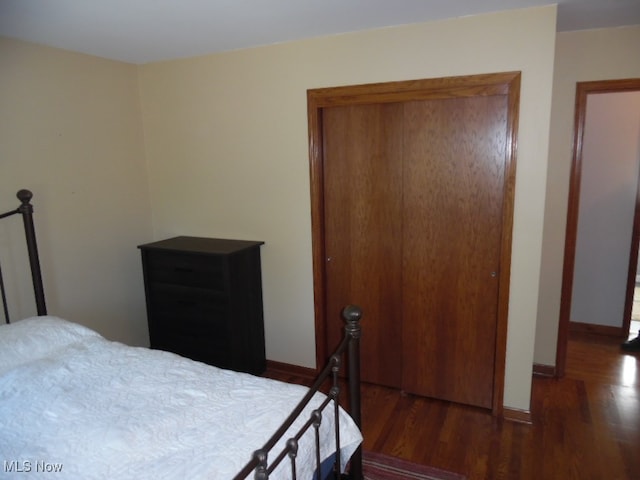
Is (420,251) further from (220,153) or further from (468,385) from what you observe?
(220,153)

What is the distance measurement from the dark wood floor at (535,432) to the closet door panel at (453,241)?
0.22 metres

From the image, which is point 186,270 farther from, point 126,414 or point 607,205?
point 607,205

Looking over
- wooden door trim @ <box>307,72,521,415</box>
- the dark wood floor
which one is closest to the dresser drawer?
wooden door trim @ <box>307,72,521,415</box>

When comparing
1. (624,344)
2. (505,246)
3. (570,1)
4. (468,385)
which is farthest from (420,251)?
(624,344)

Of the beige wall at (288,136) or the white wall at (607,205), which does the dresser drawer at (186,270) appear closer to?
the beige wall at (288,136)

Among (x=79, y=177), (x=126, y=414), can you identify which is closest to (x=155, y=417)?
(x=126, y=414)

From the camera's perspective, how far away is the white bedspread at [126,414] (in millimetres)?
1251

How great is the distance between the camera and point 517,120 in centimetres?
224

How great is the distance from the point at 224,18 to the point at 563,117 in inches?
85.7

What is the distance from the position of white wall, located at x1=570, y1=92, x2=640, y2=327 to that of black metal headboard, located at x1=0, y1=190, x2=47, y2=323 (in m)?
4.05

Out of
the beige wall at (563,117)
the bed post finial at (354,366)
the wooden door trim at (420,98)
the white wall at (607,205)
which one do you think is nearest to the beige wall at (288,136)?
the wooden door trim at (420,98)

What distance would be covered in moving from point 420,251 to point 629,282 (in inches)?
89.5

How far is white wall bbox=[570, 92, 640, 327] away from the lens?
3572mm

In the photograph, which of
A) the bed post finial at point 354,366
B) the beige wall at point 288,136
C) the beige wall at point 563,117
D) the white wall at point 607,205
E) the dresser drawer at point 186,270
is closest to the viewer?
the bed post finial at point 354,366
